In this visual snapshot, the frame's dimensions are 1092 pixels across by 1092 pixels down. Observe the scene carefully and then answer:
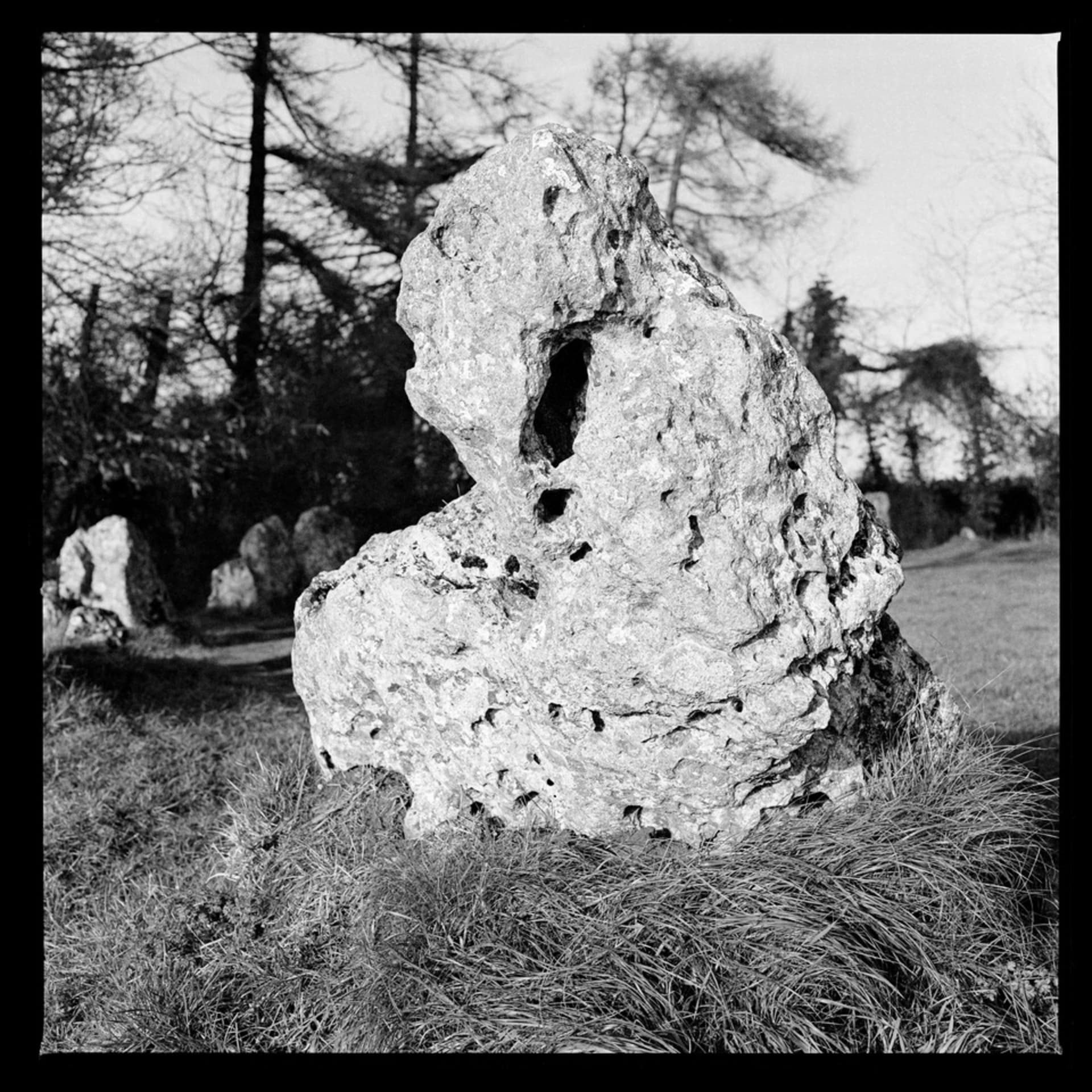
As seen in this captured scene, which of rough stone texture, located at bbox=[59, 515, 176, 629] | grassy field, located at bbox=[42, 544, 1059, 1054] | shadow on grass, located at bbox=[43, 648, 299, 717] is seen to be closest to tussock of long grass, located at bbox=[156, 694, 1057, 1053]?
grassy field, located at bbox=[42, 544, 1059, 1054]

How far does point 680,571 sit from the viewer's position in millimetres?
2979

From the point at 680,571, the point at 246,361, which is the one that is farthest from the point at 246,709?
the point at 246,361

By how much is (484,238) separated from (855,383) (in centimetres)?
1635

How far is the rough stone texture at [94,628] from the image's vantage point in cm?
866

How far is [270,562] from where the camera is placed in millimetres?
12469

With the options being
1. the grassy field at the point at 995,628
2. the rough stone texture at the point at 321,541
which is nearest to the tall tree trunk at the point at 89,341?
the rough stone texture at the point at 321,541

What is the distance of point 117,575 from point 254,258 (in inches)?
216

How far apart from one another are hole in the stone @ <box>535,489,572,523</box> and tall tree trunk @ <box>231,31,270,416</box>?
→ 32.9 ft

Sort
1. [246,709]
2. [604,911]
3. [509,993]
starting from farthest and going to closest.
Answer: [246,709] → [604,911] → [509,993]

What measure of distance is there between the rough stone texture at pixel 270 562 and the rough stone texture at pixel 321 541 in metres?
0.21

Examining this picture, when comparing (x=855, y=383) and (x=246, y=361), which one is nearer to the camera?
(x=246, y=361)
